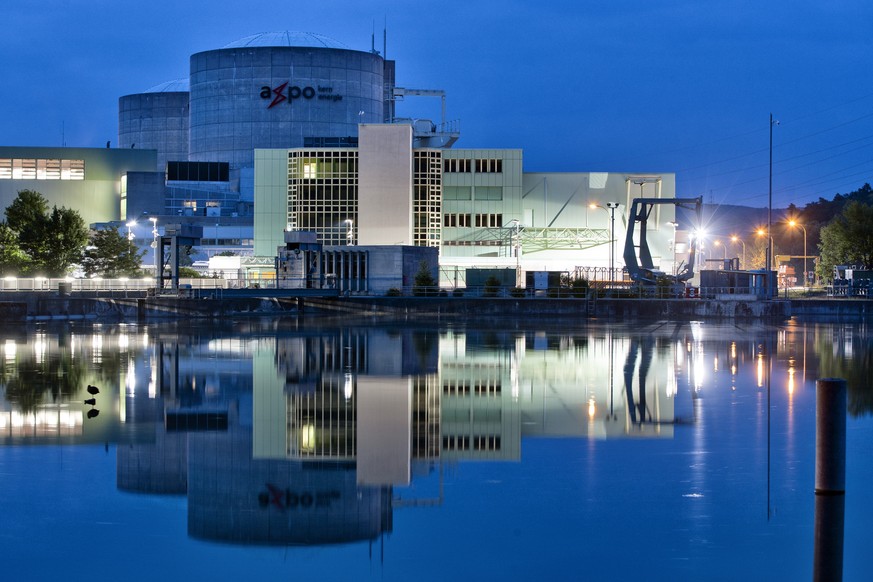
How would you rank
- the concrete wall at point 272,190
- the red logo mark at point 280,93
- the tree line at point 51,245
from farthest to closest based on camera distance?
the red logo mark at point 280,93 < the concrete wall at point 272,190 < the tree line at point 51,245

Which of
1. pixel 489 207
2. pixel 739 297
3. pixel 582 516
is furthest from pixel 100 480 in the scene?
pixel 489 207

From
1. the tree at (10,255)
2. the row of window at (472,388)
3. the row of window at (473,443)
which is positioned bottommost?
the row of window at (473,443)

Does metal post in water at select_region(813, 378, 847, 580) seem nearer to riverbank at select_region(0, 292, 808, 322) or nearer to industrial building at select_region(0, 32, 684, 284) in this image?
riverbank at select_region(0, 292, 808, 322)

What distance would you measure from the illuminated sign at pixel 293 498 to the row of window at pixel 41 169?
119m

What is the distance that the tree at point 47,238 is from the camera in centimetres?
8138

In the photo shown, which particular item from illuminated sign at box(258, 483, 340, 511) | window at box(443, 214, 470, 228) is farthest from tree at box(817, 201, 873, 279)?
illuminated sign at box(258, 483, 340, 511)

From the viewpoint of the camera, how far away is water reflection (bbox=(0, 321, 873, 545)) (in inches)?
491

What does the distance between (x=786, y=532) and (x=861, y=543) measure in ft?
2.19

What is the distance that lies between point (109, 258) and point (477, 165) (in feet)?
106

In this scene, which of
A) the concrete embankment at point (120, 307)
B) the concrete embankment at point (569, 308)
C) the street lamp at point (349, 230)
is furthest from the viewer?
the street lamp at point (349, 230)

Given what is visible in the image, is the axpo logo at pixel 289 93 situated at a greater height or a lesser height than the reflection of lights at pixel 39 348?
greater

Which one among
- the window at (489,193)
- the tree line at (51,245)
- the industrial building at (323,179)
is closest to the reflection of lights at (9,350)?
the tree line at (51,245)

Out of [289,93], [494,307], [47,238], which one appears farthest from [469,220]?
[47,238]

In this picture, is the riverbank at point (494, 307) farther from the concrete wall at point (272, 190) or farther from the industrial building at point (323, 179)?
the concrete wall at point (272, 190)
